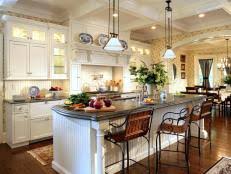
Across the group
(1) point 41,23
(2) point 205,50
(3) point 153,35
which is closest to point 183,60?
(2) point 205,50

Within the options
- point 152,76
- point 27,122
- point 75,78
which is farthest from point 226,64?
point 27,122

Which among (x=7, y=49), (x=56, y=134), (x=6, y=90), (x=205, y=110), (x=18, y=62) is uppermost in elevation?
(x=7, y=49)

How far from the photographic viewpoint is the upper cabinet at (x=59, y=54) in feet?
16.1

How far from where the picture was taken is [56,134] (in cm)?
301

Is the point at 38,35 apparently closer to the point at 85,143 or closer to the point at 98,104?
the point at 98,104

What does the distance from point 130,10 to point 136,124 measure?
3.09 metres

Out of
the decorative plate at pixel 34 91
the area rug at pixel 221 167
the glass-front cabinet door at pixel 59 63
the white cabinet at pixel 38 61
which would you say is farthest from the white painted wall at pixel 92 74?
the area rug at pixel 221 167

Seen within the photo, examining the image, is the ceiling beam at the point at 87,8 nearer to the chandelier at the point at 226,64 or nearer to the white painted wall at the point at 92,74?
the white painted wall at the point at 92,74

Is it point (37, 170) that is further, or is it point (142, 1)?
point (142, 1)

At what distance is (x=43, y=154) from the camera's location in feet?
12.0

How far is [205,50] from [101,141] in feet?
33.2

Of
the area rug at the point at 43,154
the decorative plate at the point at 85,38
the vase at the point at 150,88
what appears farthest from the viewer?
the decorative plate at the point at 85,38

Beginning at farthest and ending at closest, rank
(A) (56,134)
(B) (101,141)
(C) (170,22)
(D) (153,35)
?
(D) (153,35), (C) (170,22), (A) (56,134), (B) (101,141)

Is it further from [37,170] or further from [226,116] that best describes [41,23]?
[226,116]
